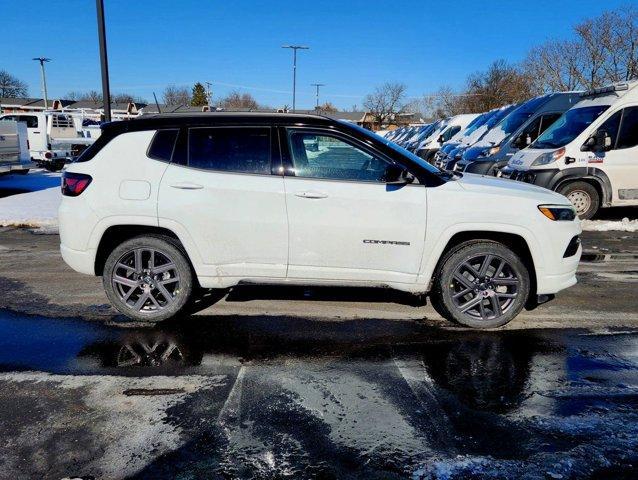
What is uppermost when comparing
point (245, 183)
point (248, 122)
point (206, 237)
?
point (248, 122)

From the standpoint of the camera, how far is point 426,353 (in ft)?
12.9

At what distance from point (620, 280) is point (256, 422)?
5145 millimetres

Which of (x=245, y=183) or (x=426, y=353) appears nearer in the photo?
(x=426, y=353)

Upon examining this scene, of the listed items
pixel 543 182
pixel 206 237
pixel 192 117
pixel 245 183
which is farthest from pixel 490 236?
→ pixel 543 182

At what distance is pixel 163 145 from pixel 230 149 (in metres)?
0.63

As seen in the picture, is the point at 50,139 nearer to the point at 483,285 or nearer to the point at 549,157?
the point at 549,157

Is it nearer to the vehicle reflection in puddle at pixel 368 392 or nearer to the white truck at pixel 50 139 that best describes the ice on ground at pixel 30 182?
the white truck at pixel 50 139

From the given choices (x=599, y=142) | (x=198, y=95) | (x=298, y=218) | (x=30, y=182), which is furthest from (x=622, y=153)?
(x=198, y=95)

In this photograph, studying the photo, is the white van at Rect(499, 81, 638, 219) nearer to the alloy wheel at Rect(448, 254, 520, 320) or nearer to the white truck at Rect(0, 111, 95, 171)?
the alloy wheel at Rect(448, 254, 520, 320)

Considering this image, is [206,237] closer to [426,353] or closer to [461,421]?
[426,353]

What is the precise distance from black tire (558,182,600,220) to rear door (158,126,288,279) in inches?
284

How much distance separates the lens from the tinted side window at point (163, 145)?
4414 mm

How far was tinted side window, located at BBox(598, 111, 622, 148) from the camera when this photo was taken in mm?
9180

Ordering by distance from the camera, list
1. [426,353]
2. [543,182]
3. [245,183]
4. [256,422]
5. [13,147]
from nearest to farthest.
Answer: [256,422] < [426,353] < [245,183] < [543,182] < [13,147]
